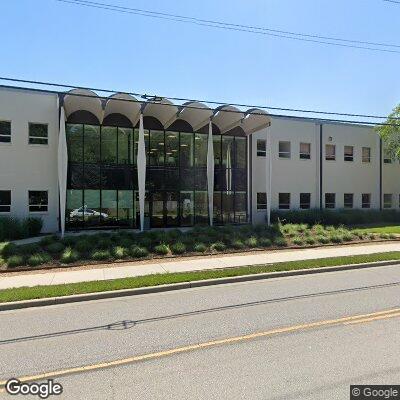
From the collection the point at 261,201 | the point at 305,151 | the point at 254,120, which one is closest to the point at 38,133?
the point at 254,120

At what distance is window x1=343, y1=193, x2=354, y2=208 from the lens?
1243 inches

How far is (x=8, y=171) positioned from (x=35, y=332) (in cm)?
1727

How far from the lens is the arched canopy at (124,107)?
20.6m

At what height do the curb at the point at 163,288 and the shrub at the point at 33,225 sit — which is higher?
the shrub at the point at 33,225

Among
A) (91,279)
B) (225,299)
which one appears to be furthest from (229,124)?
(225,299)

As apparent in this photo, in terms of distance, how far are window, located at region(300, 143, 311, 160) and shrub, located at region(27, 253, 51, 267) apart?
21.3 metres

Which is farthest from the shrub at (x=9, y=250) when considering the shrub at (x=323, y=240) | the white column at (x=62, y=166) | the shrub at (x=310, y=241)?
the shrub at (x=323, y=240)

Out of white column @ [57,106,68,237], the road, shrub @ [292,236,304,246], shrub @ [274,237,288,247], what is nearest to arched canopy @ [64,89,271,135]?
white column @ [57,106,68,237]

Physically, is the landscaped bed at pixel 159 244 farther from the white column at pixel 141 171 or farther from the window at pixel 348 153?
the window at pixel 348 153

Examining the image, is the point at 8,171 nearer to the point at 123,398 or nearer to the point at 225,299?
the point at 225,299

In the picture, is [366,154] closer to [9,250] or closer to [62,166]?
[62,166]

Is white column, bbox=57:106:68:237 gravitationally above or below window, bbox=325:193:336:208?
above

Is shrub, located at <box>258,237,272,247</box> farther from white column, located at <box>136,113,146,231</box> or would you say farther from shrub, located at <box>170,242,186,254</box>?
white column, located at <box>136,113,146,231</box>

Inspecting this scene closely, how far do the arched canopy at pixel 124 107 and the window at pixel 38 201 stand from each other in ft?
18.4
